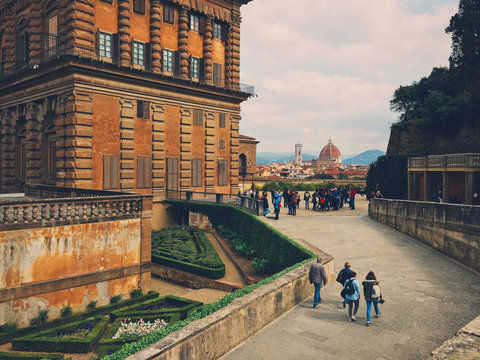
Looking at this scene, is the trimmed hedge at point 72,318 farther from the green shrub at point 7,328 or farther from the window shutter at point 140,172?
the window shutter at point 140,172

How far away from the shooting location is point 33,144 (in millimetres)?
28422

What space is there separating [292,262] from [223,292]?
469 cm

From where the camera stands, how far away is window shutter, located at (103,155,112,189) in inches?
1017

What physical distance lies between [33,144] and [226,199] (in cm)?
1495

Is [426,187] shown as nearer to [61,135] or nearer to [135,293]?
[135,293]

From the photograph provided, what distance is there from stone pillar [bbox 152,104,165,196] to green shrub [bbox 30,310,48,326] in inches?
591

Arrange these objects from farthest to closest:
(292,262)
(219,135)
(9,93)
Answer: (219,135)
(9,93)
(292,262)

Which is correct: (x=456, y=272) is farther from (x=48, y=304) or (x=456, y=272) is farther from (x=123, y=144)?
(x=123, y=144)

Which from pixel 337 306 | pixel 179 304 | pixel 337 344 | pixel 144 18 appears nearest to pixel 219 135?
pixel 144 18

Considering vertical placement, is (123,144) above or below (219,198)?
above

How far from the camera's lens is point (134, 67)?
1080 inches

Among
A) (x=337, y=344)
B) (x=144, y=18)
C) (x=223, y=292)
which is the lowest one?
(x=223, y=292)

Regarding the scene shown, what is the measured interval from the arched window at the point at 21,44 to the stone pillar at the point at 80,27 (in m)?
6.54

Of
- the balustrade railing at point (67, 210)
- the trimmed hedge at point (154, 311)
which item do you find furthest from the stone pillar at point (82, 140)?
the trimmed hedge at point (154, 311)
